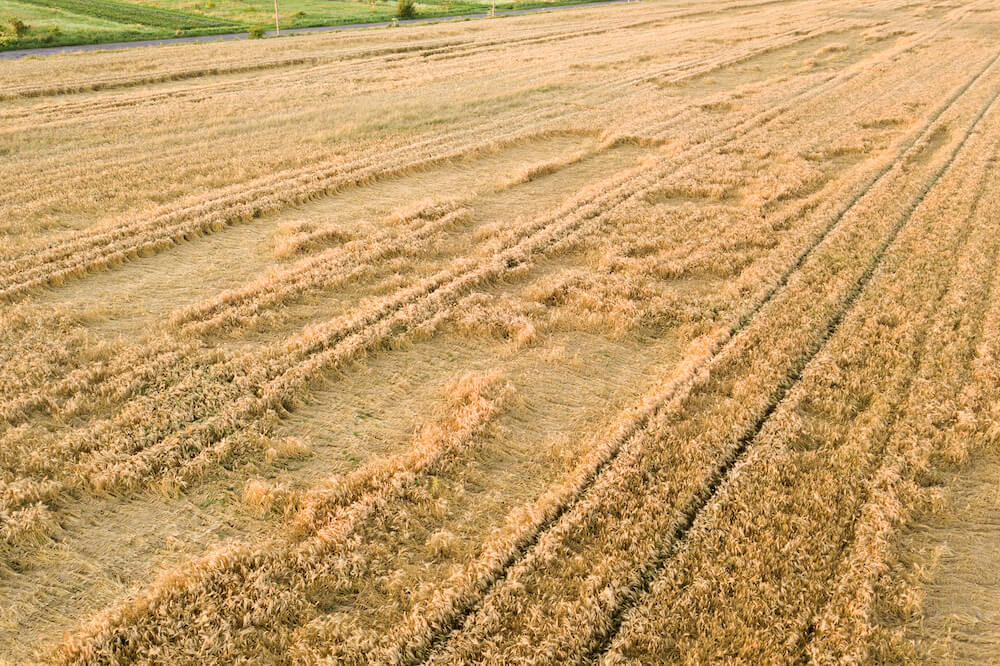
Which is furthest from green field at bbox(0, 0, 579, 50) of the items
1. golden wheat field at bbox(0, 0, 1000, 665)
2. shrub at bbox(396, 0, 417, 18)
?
golden wheat field at bbox(0, 0, 1000, 665)

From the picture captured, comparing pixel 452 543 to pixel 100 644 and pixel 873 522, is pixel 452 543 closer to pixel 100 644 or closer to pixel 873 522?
pixel 100 644

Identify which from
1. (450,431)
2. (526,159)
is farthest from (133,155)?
(450,431)

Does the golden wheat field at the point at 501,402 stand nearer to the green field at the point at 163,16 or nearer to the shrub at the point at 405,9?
the green field at the point at 163,16

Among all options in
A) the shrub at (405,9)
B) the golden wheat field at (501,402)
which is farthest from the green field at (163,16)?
the golden wheat field at (501,402)

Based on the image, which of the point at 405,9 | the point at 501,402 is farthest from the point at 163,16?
the point at 501,402

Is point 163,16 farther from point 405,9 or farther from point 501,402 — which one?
point 501,402

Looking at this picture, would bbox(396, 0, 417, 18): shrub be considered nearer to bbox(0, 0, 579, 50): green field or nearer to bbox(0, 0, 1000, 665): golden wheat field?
bbox(0, 0, 579, 50): green field
